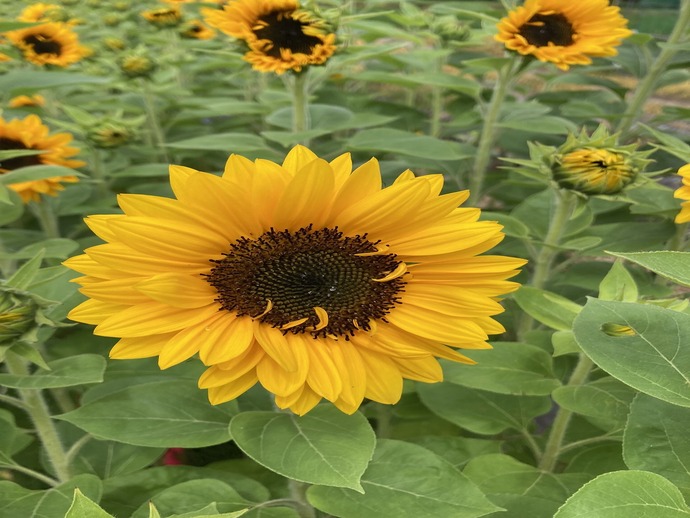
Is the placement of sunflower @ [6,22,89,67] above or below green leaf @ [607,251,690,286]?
below

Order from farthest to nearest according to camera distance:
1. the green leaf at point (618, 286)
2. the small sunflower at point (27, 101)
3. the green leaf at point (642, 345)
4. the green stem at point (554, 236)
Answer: the small sunflower at point (27, 101)
the green stem at point (554, 236)
the green leaf at point (618, 286)
the green leaf at point (642, 345)

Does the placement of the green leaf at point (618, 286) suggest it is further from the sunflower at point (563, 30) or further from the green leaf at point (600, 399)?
the sunflower at point (563, 30)

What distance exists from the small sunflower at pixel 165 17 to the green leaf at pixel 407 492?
1.70 meters

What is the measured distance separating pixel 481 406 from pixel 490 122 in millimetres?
737

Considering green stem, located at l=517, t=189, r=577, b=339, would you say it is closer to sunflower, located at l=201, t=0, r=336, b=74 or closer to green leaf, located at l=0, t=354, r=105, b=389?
sunflower, located at l=201, t=0, r=336, b=74

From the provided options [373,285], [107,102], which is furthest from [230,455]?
[107,102]

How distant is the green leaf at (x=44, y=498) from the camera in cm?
71

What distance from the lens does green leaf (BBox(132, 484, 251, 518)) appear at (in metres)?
0.70

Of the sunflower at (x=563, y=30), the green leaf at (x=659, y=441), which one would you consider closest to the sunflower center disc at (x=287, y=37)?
the sunflower at (x=563, y=30)

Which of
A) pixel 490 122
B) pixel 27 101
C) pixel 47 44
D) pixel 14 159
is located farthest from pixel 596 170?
pixel 27 101

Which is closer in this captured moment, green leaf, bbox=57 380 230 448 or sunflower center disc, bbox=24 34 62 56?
green leaf, bbox=57 380 230 448

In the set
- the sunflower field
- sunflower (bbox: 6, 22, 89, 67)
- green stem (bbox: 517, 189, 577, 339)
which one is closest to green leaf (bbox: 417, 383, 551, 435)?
the sunflower field

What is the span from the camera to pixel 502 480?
804mm

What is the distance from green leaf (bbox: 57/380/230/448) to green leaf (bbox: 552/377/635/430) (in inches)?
17.2
